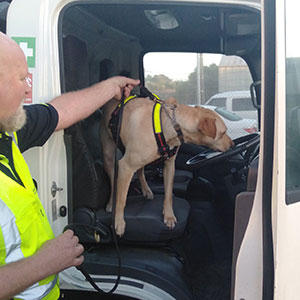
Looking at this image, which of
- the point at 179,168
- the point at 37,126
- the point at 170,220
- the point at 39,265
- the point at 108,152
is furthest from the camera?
the point at 179,168

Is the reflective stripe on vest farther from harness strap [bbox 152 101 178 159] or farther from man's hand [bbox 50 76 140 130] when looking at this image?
harness strap [bbox 152 101 178 159]

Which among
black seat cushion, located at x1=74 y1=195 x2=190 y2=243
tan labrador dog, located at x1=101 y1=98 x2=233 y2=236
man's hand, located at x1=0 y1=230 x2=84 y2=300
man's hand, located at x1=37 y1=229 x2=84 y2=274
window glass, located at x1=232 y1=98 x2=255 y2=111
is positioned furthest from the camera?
window glass, located at x1=232 y1=98 x2=255 y2=111

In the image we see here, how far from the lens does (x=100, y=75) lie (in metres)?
2.76

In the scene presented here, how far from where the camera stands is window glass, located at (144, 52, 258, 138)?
2779 mm

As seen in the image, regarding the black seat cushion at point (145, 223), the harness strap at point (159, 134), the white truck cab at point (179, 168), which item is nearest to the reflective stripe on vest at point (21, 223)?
the white truck cab at point (179, 168)

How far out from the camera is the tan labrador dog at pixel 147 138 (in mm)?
2288

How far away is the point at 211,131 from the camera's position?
2.46m

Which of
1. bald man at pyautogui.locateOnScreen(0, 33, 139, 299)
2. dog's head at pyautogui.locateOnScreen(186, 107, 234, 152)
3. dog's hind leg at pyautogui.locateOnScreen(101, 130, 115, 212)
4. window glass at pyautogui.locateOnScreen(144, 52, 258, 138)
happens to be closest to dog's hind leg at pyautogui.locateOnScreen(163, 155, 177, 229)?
dog's head at pyautogui.locateOnScreen(186, 107, 234, 152)

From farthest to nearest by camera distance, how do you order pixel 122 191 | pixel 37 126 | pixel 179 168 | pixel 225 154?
pixel 179 168, pixel 225 154, pixel 122 191, pixel 37 126

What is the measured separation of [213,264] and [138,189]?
780mm

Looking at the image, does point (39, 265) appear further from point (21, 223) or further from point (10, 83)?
point (10, 83)

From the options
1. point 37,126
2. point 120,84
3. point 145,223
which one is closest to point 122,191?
point 145,223

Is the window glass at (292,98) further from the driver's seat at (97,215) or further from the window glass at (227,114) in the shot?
the window glass at (227,114)

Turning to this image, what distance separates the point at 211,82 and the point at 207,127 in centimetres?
47
